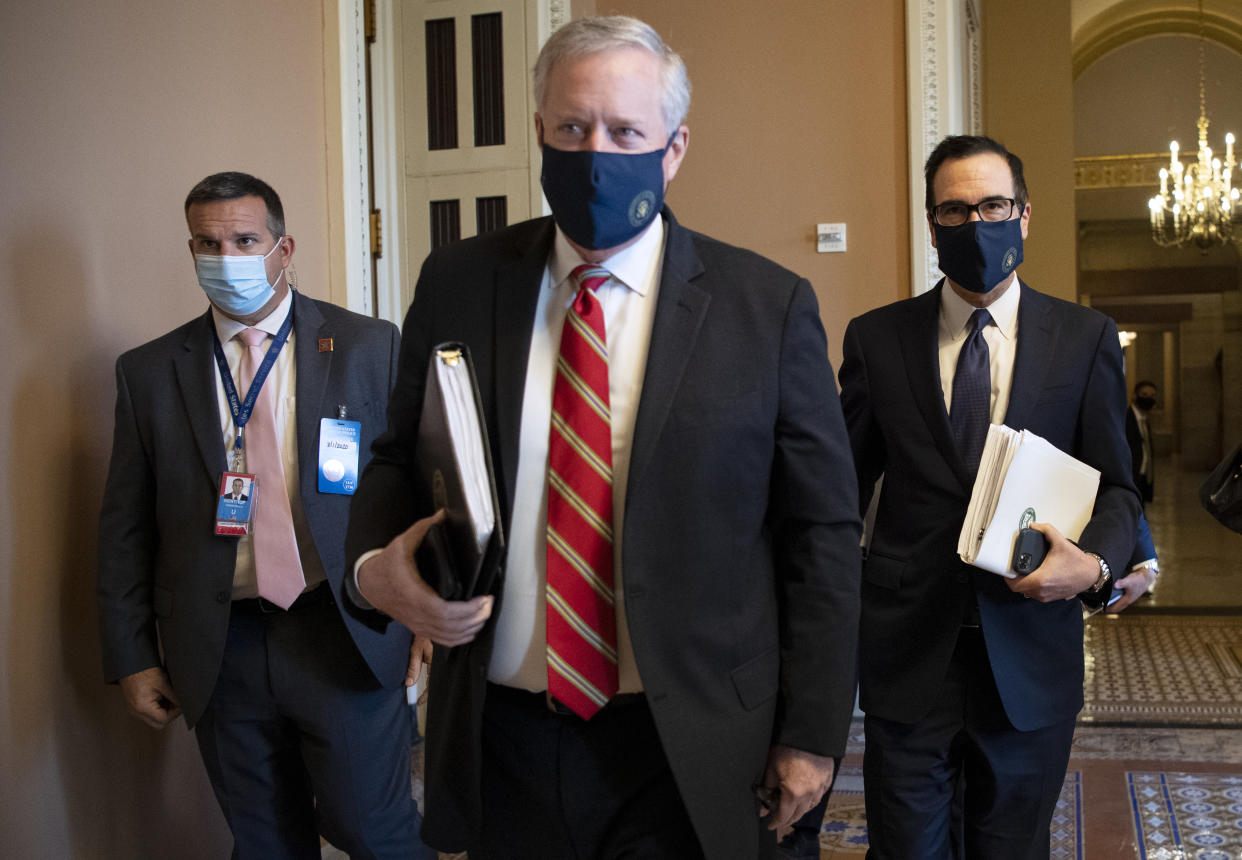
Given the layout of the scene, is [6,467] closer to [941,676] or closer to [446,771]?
[446,771]

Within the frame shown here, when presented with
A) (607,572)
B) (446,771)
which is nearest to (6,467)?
(446,771)

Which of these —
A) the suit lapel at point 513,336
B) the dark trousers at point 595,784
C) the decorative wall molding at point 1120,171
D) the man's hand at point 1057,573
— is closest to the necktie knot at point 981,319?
the man's hand at point 1057,573

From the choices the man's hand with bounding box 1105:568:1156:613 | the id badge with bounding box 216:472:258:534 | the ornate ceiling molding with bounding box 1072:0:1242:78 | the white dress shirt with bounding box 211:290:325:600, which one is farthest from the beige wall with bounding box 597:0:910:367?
the ornate ceiling molding with bounding box 1072:0:1242:78

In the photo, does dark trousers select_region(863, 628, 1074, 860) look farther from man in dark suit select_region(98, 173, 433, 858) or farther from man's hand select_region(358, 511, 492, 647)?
man's hand select_region(358, 511, 492, 647)

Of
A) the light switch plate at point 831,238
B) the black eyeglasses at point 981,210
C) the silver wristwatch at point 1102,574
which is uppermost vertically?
the light switch plate at point 831,238

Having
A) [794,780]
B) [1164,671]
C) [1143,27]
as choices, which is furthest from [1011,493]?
[1143,27]

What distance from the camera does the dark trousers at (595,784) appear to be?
5.23ft

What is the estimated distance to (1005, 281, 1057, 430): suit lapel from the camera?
240cm

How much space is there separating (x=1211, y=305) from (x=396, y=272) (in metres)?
20.6

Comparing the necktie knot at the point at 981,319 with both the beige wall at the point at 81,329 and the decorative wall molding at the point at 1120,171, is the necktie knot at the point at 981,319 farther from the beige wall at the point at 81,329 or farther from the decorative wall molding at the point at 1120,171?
the decorative wall molding at the point at 1120,171

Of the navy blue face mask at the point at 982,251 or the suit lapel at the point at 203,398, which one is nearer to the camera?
the navy blue face mask at the point at 982,251

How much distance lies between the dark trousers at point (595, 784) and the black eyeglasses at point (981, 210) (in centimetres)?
144

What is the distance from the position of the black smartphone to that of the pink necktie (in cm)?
155

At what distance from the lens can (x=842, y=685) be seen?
1.61m
